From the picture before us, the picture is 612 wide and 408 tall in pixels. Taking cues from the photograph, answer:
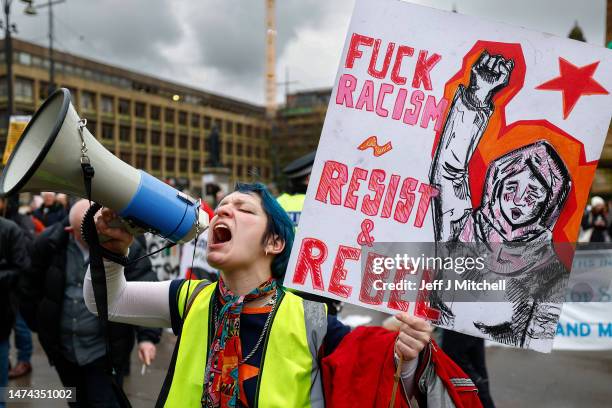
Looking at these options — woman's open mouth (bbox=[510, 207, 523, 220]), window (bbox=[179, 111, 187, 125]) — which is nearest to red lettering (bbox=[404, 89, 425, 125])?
woman's open mouth (bbox=[510, 207, 523, 220])

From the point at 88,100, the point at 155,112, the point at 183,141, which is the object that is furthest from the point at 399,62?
the point at 183,141

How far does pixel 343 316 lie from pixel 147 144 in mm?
56477

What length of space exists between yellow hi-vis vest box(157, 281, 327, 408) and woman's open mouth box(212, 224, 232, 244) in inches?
7.3

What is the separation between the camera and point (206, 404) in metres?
1.69

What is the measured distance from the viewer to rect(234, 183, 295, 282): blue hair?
75.2 inches

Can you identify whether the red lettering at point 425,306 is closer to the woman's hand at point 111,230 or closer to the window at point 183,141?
the woman's hand at point 111,230

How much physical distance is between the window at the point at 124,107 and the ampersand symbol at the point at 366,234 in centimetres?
6057

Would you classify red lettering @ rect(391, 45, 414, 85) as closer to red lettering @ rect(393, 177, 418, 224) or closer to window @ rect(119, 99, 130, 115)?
red lettering @ rect(393, 177, 418, 224)

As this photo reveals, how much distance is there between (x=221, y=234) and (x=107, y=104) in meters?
59.1

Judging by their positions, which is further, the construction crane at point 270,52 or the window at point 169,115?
the construction crane at point 270,52

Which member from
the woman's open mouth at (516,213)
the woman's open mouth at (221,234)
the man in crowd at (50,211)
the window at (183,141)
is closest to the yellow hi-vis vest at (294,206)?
the woman's open mouth at (221,234)

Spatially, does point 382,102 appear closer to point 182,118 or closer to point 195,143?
point 182,118

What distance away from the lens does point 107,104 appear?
57.1 meters

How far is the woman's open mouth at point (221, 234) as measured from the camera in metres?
1.85
